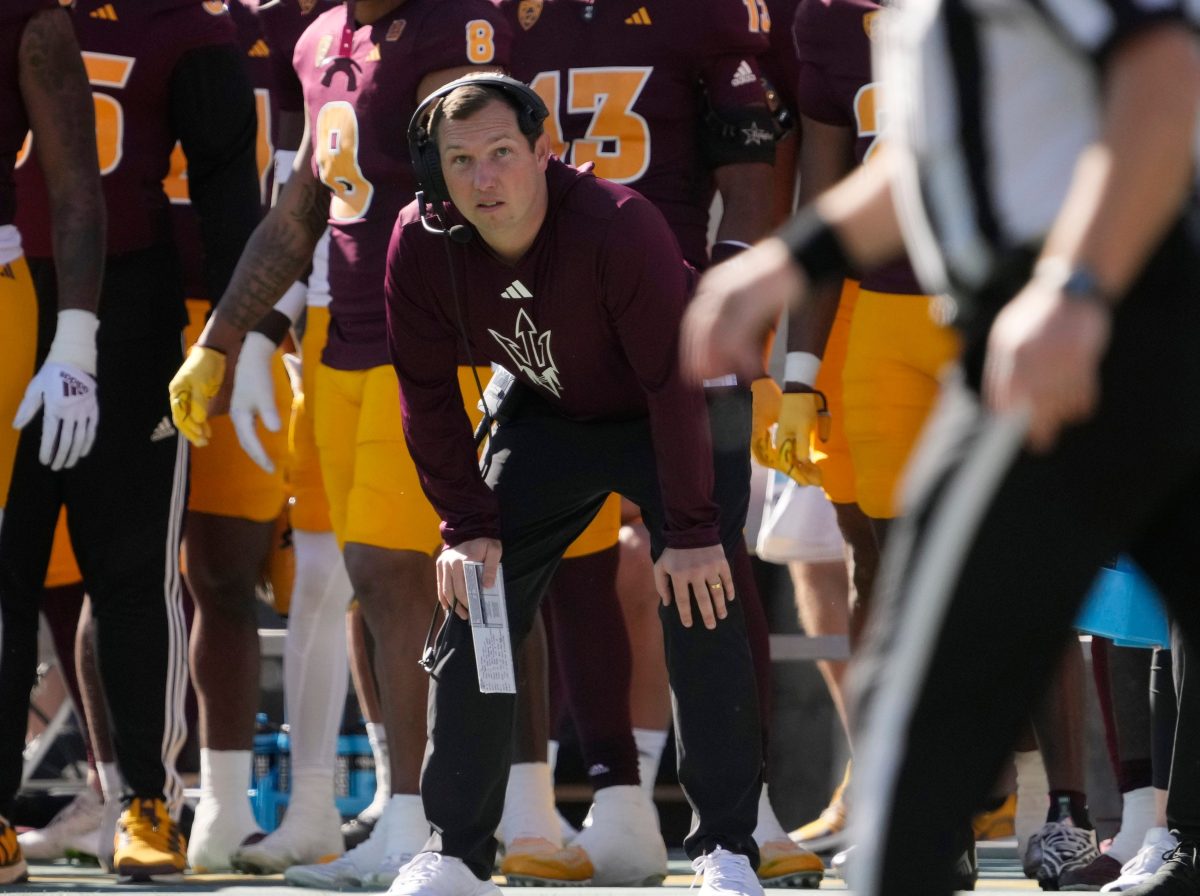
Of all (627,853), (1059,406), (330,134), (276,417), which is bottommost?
(627,853)

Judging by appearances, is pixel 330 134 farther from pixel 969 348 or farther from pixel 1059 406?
pixel 1059 406

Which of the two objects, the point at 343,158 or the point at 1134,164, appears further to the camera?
the point at 343,158

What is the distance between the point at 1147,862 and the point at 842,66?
193 cm

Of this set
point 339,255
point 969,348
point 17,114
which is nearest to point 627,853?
point 339,255

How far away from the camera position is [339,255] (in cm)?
486

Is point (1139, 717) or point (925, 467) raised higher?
point (925, 467)

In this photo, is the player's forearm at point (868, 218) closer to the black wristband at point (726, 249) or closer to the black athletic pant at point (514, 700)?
the black athletic pant at point (514, 700)

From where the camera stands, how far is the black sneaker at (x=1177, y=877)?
3.84 m

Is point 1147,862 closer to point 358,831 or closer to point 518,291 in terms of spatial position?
point 518,291

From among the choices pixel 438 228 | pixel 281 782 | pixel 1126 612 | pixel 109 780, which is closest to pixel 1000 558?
pixel 438 228

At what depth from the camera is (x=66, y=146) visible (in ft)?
15.4

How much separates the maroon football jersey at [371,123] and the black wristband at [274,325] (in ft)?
1.18

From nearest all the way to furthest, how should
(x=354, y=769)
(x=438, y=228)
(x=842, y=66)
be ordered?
(x=438, y=228)
(x=842, y=66)
(x=354, y=769)

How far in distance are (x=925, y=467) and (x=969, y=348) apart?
6.0 inches
